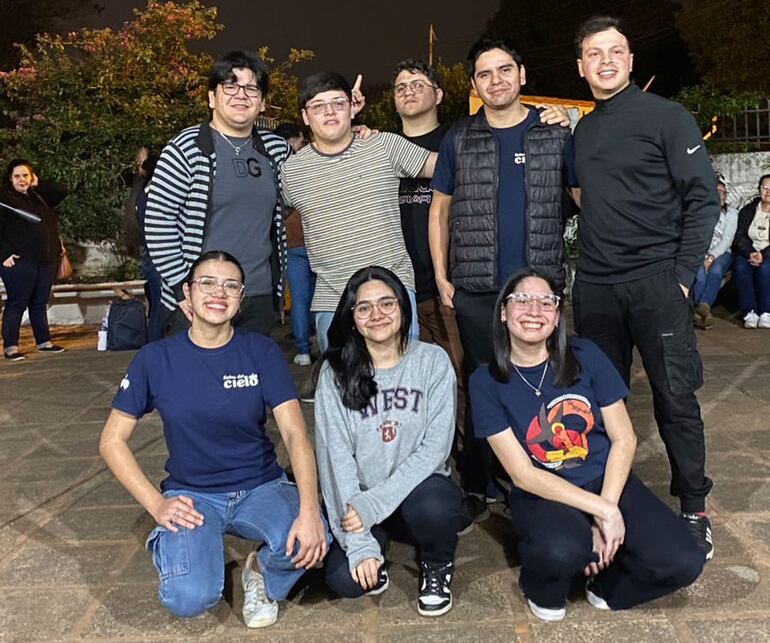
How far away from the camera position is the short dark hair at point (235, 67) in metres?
3.39

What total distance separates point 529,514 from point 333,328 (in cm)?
98

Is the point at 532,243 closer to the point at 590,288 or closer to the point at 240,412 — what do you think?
the point at 590,288

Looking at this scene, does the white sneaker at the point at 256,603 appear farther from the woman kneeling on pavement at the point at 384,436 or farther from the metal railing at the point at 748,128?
the metal railing at the point at 748,128

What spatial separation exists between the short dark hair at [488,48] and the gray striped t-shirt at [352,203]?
0.46m

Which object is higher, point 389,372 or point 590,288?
point 590,288

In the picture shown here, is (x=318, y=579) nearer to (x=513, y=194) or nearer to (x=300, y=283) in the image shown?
(x=513, y=194)

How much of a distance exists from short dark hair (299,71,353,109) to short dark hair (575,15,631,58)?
0.96 meters

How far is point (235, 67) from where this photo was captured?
3.39m

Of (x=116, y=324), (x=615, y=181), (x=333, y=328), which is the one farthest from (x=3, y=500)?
(x=116, y=324)

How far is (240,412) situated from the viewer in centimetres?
294

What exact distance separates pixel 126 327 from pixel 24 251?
113 cm

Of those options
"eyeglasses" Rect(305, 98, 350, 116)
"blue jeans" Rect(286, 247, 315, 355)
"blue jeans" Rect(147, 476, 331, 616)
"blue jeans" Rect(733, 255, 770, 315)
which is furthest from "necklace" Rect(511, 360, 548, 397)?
"blue jeans" Rect(733, 255, 770, 315)

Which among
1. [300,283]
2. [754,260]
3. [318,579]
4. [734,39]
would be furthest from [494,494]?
[734,39]

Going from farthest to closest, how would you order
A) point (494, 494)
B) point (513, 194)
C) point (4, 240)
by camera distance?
point (4, 240), point (494, 494), point (513, 194)
